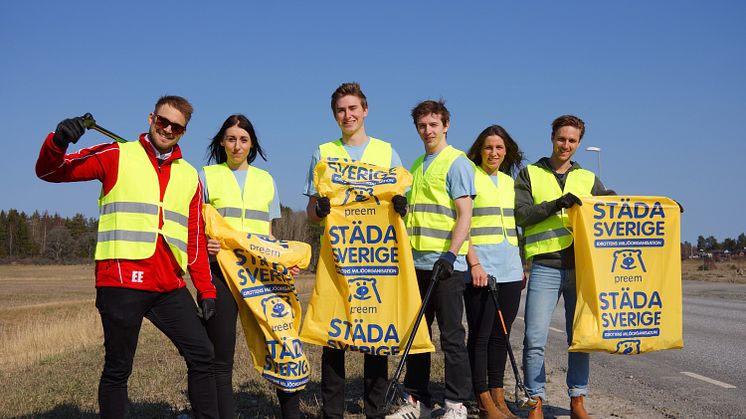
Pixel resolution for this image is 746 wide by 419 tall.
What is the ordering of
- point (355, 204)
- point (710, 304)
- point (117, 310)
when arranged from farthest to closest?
point (710, 304), point (355, 204), point (117, 310)

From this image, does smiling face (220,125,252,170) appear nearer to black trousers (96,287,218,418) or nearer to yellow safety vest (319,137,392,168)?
yellow safety vest (319,137,392,168)

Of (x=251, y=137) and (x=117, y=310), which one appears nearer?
(x=117, y=310)

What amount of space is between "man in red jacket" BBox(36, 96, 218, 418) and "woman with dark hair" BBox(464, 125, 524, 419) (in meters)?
2.21

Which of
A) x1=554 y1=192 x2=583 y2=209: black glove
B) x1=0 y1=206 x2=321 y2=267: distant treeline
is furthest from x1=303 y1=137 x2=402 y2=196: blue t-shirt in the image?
x1=0 y1=206 x2=321 y2=267: distant treeline

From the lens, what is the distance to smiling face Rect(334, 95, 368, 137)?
514 centimetres

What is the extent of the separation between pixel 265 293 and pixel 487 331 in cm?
193

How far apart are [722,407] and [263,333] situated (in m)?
4.22

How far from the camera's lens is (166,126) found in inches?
174

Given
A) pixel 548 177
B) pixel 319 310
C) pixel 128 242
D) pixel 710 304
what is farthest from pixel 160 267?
pixel 710 304

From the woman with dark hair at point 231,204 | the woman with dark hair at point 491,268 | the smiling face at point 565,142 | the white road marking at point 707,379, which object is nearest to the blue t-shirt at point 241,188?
the woman with dark hair at point 231,204

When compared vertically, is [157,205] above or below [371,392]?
above

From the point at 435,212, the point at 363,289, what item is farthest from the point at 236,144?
the point at 435,212

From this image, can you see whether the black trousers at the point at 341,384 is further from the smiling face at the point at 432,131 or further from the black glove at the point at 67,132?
the black glove at the point at 67,132

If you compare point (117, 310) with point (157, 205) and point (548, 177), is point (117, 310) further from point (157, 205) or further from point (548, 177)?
point (548, 177)
